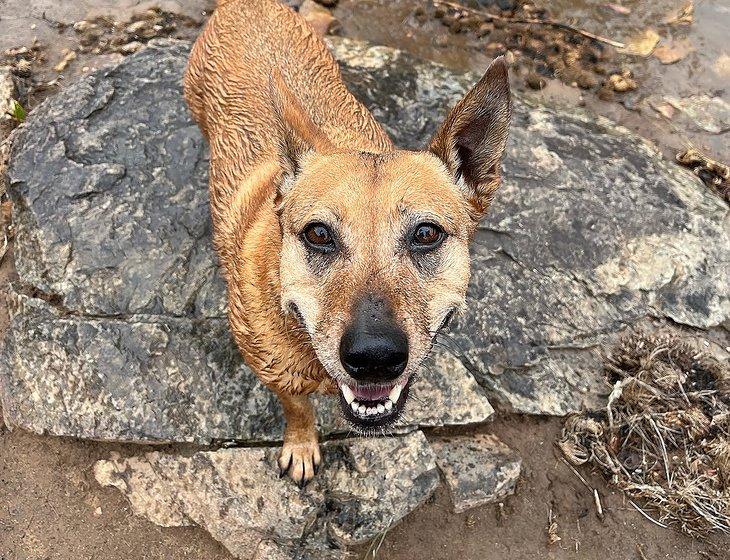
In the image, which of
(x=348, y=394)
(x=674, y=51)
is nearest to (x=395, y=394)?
(x=348, y=394)

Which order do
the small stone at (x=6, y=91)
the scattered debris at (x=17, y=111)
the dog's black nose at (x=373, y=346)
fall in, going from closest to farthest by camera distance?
the dog's black nose at (x=373, y=346) < the scattered debris at (x=17, y=111) < the small stone at (x=6, y=91)

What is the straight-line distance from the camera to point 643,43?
7.36 meters

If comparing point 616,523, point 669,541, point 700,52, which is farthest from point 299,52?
point 700,52

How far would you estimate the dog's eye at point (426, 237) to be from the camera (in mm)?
3133

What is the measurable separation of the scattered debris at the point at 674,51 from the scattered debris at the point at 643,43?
0.09 meters

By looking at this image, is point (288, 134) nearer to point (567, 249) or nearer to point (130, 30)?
point (567, 249)

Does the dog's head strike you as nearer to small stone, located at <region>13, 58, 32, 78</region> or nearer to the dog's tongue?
the dog's tongue

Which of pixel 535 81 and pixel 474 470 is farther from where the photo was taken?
pixel 535 81

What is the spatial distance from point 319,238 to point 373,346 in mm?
749

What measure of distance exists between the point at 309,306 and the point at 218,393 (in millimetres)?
1704

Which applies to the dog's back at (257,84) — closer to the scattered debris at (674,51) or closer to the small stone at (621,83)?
the small stone at (621,83)

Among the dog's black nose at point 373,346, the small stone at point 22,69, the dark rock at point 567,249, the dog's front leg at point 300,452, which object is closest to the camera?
the dog's black nose at point 373,346

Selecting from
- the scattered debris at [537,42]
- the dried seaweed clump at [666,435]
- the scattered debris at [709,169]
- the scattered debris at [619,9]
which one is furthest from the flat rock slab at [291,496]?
the scattered debris at [619,9]

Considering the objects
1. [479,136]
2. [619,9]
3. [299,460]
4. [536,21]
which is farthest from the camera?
[619,9]
